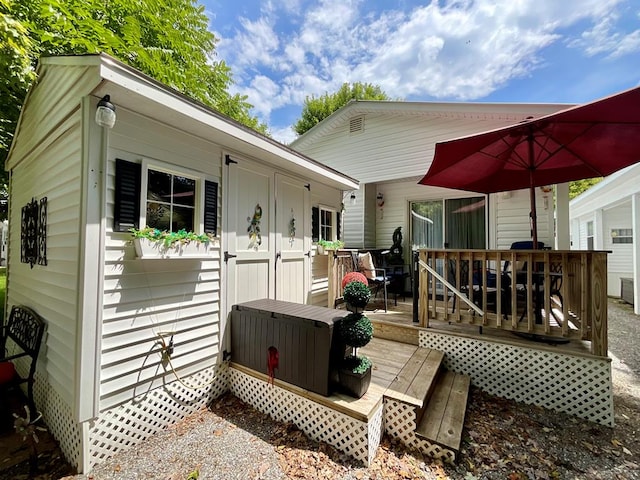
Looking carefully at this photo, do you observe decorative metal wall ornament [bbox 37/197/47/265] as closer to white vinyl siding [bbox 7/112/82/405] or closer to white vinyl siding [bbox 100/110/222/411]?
white vinyl siding [bbox 7/112/82/405]

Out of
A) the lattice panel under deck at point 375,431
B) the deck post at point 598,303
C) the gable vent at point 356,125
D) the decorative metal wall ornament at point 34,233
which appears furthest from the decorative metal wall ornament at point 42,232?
the gable vent at point 356,125

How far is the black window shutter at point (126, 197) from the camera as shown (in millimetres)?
2186

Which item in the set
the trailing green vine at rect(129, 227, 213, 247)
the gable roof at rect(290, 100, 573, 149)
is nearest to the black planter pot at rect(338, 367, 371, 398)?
the trailing green vine at rect(129, 227, 213, 247)

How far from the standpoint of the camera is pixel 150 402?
243 centimetres

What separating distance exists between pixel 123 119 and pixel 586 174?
5779 millimetres

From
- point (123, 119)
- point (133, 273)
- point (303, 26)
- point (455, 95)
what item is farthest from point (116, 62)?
point (455, 95)

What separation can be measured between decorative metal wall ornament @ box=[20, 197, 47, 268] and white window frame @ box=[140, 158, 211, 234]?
4.89ft

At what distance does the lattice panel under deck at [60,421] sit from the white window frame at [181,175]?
1834 mm

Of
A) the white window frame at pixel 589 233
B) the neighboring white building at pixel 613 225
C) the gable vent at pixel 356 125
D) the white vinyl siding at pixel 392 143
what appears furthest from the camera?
the white window frame at pixel 589 233

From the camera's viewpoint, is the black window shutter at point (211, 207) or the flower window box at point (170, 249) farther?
the black window shutter at point (211, 207)

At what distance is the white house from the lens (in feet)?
6.79

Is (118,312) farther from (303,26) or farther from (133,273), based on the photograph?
(303,26)

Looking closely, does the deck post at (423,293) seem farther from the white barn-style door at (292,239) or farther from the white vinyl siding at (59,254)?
A: the white vinyl siding at (59,254)

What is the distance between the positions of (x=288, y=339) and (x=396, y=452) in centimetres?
137
